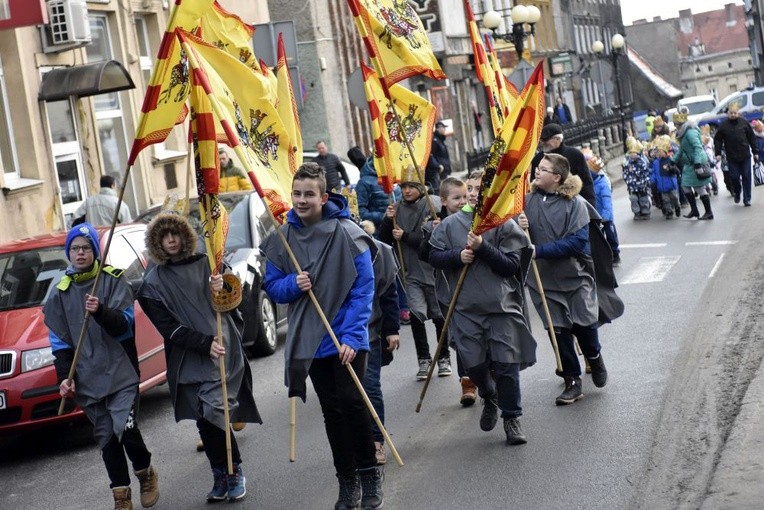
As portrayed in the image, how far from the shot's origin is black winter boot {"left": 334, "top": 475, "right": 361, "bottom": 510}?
7.39m

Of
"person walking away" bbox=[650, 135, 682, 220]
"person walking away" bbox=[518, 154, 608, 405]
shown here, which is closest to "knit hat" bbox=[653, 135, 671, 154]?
"person walking away" bbox=[650, 135, 682, 220]

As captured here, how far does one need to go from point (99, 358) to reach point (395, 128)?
499 cm

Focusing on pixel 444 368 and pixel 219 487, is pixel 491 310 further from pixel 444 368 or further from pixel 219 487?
pixel 444 368

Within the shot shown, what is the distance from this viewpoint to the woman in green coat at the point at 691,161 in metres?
22.7

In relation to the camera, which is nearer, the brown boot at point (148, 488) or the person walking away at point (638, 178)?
the brown boot at point (148, 488)

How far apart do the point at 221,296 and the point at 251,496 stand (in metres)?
1.15

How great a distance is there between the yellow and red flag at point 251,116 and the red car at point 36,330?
2.42 m

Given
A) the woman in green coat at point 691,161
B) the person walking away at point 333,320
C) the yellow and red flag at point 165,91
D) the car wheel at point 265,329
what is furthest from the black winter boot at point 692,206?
the person walking away at point 333,320

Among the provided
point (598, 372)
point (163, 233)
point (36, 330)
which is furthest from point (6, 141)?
point (163, 233)

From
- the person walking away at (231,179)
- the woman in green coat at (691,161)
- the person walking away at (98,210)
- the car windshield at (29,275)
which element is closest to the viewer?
the car windshield at (29,275)

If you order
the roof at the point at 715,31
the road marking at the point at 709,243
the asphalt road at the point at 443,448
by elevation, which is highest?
the roof at the point at 715,31

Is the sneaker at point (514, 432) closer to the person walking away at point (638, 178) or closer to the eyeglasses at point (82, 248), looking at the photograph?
the eyeglasses at point (82, 248)

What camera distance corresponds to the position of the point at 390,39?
11961 mm

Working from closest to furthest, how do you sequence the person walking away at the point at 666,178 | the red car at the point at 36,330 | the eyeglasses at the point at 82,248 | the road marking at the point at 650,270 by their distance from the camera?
the eyeglasses at the point at 82,248
the red car at the point at 36,330
the road marking at the point at 650,270
the person walking away at the point at 666,178
